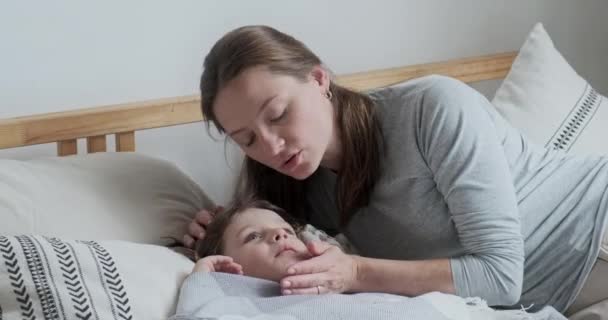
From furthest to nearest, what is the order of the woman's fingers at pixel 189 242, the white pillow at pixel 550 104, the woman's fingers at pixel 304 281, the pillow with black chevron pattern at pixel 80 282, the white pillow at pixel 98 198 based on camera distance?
the white pillow at pixel 550 104
the woman's fingers at pixel 189 242
the white pillow at pixel 98 198
the woman's fingers at pixel 304 281
the pillow with black chevron pattern at pixel 80 282

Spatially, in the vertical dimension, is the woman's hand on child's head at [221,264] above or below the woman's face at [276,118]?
below

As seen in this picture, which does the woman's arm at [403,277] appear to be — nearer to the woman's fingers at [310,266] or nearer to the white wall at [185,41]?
the woman's fingers at [310,266]

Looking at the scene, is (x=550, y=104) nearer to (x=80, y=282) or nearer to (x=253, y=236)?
(x=253, y=236)

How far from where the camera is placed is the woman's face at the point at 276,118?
1.41m

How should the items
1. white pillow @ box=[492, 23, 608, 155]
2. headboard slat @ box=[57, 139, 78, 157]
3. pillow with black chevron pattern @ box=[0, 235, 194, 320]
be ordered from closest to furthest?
pillow with black chevron pattern @ box=[0, 235, 194, 320]
headboard slat @ box=[57, 139, 78, 157]
white pillow @ box=[492, 23, 608, 155]

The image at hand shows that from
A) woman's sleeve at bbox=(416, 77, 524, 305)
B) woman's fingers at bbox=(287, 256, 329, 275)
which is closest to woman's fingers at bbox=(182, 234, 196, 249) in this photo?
woman's fingers at bbox=(287, 256, 329, 275)

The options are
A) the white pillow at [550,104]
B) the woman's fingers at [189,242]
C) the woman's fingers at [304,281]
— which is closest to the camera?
the woman's fingers at [304,281]

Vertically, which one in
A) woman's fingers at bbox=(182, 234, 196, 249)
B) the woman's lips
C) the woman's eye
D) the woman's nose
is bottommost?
woman's fingers at bbox=(182, 234, 196, 249)

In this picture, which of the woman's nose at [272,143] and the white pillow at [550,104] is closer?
the woman's nose at [272,143]

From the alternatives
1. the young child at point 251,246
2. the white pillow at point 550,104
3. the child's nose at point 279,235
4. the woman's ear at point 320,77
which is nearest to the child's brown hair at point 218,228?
the young child at point 251,246

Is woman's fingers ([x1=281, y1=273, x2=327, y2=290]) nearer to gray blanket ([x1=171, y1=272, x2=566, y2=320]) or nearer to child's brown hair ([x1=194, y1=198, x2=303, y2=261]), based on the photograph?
gray blanket ([x1=171, y1=272, x2=566, y2=320])

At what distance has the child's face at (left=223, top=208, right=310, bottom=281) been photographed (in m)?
1.43

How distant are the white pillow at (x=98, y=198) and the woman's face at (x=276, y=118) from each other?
0.23 m

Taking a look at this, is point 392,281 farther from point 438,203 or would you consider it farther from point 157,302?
point 157,302
